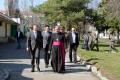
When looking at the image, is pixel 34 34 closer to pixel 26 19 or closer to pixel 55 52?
pixel 55 52

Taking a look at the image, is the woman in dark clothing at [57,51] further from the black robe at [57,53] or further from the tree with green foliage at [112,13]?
the tree with green foliage at [112,13]

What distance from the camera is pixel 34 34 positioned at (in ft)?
53.1

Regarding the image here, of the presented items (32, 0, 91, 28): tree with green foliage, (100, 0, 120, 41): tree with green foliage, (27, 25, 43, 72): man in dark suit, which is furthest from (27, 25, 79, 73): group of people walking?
(32, 0, 91, 28): tree with green foliage

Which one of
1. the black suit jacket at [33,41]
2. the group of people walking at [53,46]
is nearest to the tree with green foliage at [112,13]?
the group of people walking at [53,46]

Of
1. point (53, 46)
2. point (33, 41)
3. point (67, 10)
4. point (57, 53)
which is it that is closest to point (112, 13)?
point (67, 10)

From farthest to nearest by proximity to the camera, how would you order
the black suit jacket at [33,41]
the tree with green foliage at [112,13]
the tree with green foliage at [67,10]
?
the tree with green foliage at [67,10]
the tree with green foliage at [112,13]
the black suit jacket at [33,41]

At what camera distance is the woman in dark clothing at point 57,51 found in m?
16.2

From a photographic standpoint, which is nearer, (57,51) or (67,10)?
(57,51)

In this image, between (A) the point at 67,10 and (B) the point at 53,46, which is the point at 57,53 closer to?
(B) the point at 53,46

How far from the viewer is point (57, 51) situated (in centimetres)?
1625

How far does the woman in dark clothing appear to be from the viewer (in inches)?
638

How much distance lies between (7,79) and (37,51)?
2823 mm

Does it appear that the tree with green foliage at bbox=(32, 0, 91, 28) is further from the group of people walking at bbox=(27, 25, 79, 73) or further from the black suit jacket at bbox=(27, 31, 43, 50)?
the black suit jacket at bbox=(27, 31, 43, 50)

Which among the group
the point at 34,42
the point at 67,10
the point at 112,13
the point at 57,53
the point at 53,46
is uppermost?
the point at 67,10
